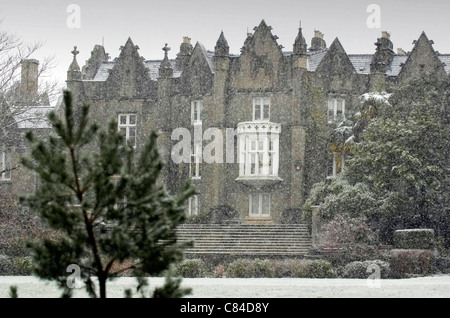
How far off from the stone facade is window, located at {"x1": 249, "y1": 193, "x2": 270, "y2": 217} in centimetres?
5

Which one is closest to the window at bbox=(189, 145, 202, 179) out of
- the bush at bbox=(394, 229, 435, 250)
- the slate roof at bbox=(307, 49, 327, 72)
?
the slate roof at bbox=(307, 49, 327, 72)

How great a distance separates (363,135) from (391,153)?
200cm

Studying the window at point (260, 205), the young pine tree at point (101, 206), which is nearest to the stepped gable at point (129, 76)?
the window at point (260, 205)

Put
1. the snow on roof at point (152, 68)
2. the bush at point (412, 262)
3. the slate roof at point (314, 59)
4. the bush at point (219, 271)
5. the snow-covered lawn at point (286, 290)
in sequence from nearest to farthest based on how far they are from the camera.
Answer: the snow-covered lawn at point (286, 290), the bush at point (412, 262), the bush at point (219, 271), the slate roof at point (314, 59), the snow on roof at point (152, 68)

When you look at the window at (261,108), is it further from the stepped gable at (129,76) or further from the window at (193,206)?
the stepped gable at (129,76)

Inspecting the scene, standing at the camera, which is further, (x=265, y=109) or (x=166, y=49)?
(x=166, y=49)

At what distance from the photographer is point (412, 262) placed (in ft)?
101

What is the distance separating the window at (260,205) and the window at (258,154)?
1.18 m

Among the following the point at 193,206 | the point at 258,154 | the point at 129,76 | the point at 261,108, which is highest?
the point at 129,76

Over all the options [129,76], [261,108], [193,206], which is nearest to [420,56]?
[261,108]

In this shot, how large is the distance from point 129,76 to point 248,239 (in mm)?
13690

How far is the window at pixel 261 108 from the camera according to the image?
4612 centimetres

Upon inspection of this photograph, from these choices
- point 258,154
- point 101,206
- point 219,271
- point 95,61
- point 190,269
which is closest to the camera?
point 101,206

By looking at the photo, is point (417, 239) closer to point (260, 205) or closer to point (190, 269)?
point (190, 269)
